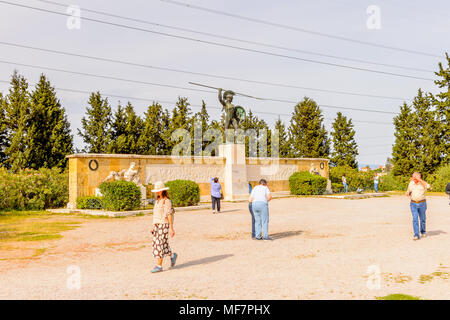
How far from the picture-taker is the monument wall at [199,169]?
70.1ft

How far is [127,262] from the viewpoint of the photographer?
8.74 meters

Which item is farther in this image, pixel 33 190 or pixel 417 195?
pixel 33 190

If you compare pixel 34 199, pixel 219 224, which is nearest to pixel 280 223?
pixel 219 224

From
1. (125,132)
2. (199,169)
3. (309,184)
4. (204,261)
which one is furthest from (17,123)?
(204,261)

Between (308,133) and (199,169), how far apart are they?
20.1 m

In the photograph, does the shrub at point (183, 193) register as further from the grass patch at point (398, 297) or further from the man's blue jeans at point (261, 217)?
the grass patch at point (398, 297)

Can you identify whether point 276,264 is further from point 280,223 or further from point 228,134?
point 228,134

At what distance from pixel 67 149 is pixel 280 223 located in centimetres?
2262

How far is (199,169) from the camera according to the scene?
86.9 ft

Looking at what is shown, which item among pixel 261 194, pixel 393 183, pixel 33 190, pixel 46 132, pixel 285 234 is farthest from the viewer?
pixel 393 183

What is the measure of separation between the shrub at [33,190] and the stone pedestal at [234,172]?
9870 mm

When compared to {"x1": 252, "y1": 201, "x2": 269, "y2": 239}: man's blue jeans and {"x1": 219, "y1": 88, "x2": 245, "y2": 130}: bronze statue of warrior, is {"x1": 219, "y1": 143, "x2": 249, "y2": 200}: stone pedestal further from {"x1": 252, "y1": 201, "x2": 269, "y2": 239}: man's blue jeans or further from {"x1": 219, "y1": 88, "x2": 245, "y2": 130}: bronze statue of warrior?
{"x1": 252, "y1": 201, "x2": 269, "y2": 239}: man's blue jeans

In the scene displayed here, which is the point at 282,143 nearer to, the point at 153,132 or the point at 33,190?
the point at 153,132

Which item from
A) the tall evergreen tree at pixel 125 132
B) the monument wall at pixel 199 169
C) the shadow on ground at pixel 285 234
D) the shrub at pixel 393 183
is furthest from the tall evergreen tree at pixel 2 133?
Answer: the shrub at pixel 393 183
